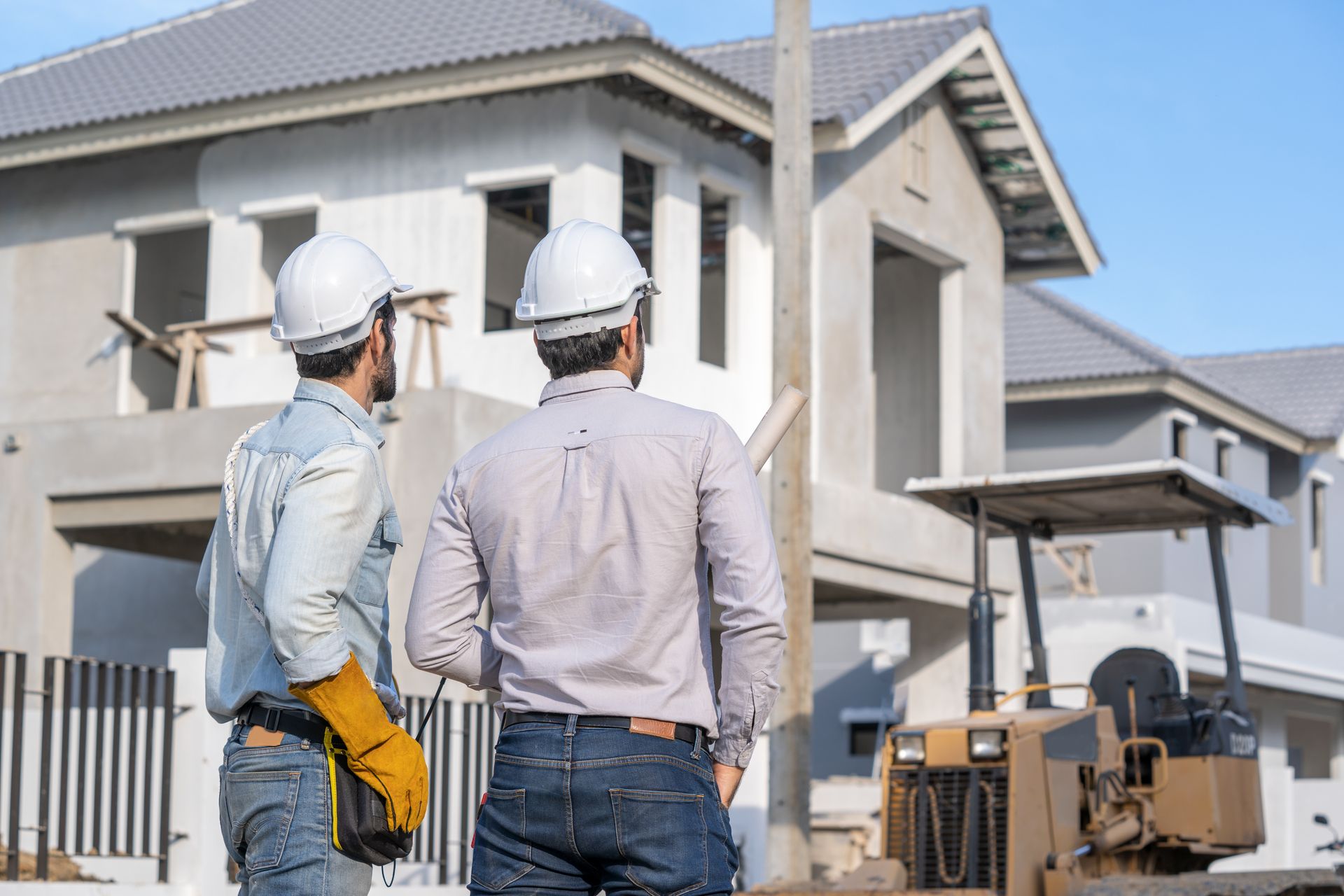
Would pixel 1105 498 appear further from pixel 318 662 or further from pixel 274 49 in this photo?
pixel 274 49

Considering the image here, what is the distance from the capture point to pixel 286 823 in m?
3.80

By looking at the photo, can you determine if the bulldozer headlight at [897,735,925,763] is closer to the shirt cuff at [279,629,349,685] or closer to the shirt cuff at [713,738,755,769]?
the shirt cuff at [713,738,755,769]

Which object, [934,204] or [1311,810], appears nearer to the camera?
[934,204]

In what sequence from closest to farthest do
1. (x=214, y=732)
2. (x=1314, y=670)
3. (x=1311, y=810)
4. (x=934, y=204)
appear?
(x=214, y=732), (x=934, y=204), (x=1311, y=810), (x=1314, y=670)

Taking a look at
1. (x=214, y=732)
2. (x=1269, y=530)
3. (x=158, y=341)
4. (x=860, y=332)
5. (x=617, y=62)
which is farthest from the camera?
(x=1269, y=530)

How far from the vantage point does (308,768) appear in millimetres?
3846

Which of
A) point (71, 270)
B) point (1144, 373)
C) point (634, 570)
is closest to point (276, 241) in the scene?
point (71, 270)

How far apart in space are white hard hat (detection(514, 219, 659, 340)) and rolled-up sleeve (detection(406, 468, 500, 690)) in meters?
0.39

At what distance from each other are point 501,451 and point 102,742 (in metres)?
7.37

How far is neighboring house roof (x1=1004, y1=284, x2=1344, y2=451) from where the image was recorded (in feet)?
93.8

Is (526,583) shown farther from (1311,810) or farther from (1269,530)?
(1269,530)

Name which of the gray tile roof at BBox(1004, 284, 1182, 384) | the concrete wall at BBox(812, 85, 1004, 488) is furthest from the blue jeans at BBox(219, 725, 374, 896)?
the gray tile roof at BBox(1004, 284, 1182, 384)

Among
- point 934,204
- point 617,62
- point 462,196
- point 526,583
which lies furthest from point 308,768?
point 934,204

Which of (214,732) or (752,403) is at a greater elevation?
(752,403)
